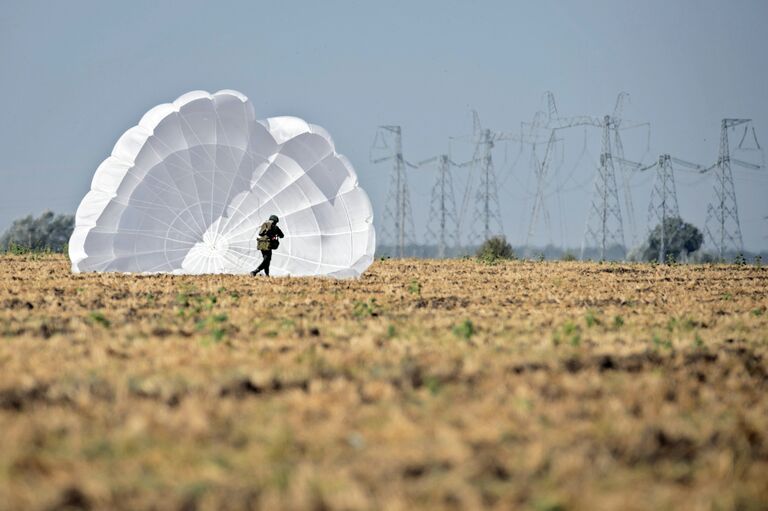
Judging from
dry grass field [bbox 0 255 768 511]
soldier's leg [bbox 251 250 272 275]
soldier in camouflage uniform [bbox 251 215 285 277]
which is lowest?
dry grass field [bbox 0 255 768 511]

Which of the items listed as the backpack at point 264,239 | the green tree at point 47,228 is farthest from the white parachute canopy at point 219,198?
the green tree at point 47,228

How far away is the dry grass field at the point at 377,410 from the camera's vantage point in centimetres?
730

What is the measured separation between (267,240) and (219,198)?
112 inches

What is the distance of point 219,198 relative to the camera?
105 ft

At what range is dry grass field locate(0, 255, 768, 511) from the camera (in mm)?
7297

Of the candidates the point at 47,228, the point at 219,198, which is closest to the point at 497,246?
the point at 219,198

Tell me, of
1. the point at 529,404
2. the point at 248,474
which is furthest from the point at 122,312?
the point at 248,474

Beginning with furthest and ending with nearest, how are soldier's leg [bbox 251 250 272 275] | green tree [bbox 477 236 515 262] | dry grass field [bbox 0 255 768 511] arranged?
green tree [bbox 477 236 515 262] < soldier's leg [bbox 251 250 272 275] < dry grass field [bbox 0 255 768 511]

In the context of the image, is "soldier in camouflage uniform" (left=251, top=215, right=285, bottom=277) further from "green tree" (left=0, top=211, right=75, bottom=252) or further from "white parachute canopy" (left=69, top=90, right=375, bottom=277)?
"green tree" (left=0, top=211, right=75, bottom=252)

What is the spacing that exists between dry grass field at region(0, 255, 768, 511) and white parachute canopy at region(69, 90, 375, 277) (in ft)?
35.2

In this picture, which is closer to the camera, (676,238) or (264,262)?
(264,262)

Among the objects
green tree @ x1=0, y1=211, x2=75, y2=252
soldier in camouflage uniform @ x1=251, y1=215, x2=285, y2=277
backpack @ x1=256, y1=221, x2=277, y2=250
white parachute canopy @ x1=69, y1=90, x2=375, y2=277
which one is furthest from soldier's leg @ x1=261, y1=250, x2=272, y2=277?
green tree @ x1=0, y1=211, x2=75, y2=252

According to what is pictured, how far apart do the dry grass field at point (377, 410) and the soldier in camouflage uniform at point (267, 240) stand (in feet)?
33.2

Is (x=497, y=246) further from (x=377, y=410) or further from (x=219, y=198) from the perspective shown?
(x=377, y=410)
